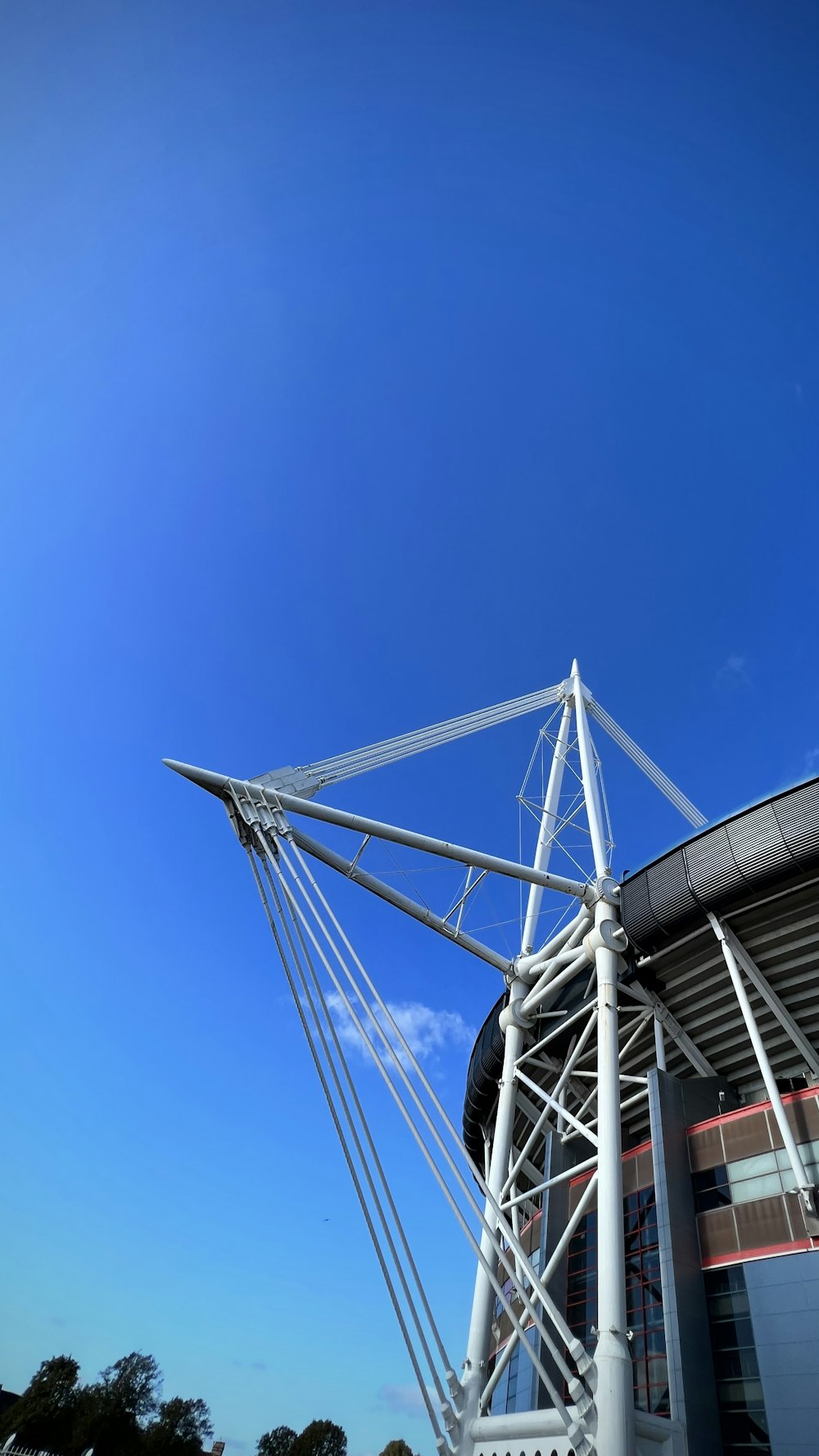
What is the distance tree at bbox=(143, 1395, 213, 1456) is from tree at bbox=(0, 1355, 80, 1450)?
5.91 meters

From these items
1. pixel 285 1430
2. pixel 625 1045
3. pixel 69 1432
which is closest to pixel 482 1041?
pixel 625 1045

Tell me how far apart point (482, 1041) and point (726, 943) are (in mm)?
11556

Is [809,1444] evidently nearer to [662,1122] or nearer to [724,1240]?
[724,1240]

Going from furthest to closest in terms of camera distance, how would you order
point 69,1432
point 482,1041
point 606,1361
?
point 69,1432, point 482,1041, point 606,1361

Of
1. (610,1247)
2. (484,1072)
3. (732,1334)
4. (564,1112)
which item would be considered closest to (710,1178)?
(732,1334)

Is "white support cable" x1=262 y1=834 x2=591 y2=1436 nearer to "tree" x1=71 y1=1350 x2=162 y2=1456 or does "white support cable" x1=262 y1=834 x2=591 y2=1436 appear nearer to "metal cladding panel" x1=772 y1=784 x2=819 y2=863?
"metal cladding panel" x1=772 y1=784 x2=819 y2=863

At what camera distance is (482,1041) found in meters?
26.1

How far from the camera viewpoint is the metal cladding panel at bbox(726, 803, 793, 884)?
1643 centimetres

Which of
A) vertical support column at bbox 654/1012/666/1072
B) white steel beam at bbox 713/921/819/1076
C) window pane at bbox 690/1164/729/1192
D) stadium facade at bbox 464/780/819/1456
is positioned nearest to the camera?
stadium facade at bbox 464/780/819/1456

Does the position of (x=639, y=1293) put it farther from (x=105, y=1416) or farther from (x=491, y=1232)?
(x=105, y=1416)

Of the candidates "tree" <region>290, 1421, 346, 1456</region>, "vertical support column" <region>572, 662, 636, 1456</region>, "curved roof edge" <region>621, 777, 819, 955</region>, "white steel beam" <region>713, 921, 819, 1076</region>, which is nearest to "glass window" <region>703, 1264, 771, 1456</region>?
"white steel beam" <region>713, 921, 819, 1076</region>

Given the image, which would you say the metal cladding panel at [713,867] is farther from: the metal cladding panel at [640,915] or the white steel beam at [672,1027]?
the white steel beam at [672,1027]

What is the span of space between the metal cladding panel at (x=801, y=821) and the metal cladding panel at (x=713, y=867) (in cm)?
133

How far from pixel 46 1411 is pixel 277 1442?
2850cm
